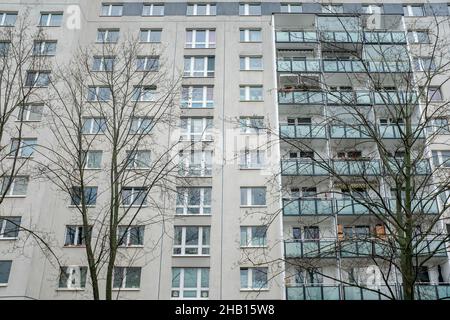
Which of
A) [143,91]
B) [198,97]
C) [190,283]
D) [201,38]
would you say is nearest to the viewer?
[143,91]

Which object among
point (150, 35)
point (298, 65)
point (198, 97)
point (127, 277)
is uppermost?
point (150, 35)

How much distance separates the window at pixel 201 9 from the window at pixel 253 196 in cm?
1340

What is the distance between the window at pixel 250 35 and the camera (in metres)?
32.4

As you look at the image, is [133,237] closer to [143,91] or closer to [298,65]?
[143,91]

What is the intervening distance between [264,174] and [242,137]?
2.53 metres

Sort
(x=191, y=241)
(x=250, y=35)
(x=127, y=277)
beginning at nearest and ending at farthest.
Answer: (x=127, y=277), (x=191, y=241), (x=250, y=35)

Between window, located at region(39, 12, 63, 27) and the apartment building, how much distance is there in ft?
0.23

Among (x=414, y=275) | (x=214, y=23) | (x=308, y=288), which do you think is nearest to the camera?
(x=414, y=275)

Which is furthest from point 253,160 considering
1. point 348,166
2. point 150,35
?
point 348,166

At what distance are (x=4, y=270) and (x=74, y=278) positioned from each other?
3.34 meters

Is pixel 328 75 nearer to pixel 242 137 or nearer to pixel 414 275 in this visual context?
pixel 242 137

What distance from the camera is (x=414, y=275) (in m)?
10.6

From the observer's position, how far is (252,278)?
2480 centimetres

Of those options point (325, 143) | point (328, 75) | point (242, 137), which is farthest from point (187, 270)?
point (328, 75)
